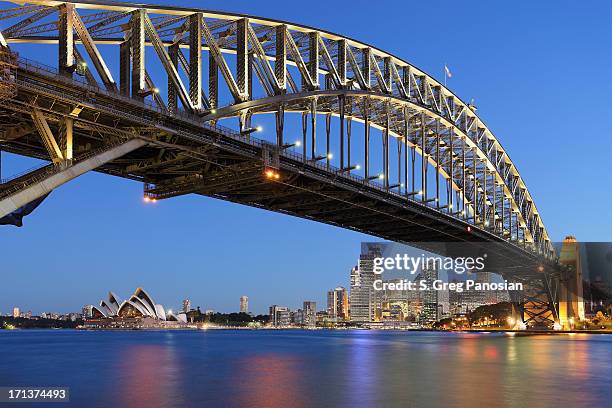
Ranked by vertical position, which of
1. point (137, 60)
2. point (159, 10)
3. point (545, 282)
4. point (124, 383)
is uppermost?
point (159, 10)

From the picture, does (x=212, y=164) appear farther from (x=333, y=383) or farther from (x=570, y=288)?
(x=570, y=288)

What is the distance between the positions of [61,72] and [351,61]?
A: 93.5 feet

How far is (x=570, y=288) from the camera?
119875 mm

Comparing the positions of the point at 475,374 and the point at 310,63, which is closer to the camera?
the point at 475,374

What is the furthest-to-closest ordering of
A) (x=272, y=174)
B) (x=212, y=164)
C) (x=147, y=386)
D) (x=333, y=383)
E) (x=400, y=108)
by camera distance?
(x=400, y=108), (x=212, y=164), (x=272, y=174), (x=333, y=383), (x=147, y=386)

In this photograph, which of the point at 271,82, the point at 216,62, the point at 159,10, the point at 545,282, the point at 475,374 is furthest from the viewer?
the point at 545,282

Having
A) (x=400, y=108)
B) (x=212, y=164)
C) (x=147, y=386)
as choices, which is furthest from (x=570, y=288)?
(x=147, y=386)

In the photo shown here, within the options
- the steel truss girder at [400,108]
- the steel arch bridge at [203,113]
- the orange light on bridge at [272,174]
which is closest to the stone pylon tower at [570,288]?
the steel truss girder at [400,108]

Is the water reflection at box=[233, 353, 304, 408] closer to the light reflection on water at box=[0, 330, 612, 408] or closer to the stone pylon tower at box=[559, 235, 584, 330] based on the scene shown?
the light reflection on water at box=[0, 330, 612, 408]

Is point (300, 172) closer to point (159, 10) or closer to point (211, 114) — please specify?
point (211, 114)

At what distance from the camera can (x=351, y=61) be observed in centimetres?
5738

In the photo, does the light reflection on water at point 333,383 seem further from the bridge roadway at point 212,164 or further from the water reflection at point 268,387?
the bridge roadway at point 212,164

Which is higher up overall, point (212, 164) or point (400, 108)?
point (400, 108)

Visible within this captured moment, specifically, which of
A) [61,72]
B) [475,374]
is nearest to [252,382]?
[475,374]
